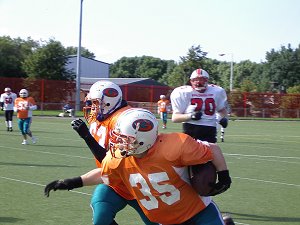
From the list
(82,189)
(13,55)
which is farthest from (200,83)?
(13,55)

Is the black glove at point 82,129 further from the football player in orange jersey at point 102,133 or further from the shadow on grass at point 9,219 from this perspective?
the shadow on grass at point 9,219

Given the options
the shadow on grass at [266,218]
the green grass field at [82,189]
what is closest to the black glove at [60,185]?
the green grass field at [82,189]

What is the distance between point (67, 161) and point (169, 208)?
28.5 feet

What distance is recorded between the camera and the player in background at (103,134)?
4895 mm

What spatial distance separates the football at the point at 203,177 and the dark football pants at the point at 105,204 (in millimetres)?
1252

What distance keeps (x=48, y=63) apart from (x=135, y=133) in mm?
45946

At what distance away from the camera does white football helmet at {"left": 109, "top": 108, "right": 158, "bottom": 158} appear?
3.86 metres

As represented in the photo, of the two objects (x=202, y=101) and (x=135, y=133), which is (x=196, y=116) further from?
(x=135, y=133)

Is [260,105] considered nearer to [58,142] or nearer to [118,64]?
[58,142]

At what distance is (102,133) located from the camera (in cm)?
535

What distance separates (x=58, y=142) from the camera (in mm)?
17234

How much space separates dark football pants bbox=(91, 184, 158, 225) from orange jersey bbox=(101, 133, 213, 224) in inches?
30.5

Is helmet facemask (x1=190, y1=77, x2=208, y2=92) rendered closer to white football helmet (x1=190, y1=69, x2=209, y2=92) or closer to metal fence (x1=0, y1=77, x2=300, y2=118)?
white football helmet (x1=190, y1=69, x2=209, y2=92)

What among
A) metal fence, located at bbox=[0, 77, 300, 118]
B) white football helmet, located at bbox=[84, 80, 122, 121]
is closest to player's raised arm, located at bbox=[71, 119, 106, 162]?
white football helmet, located at bbox=[84, 80, 122, 121]
